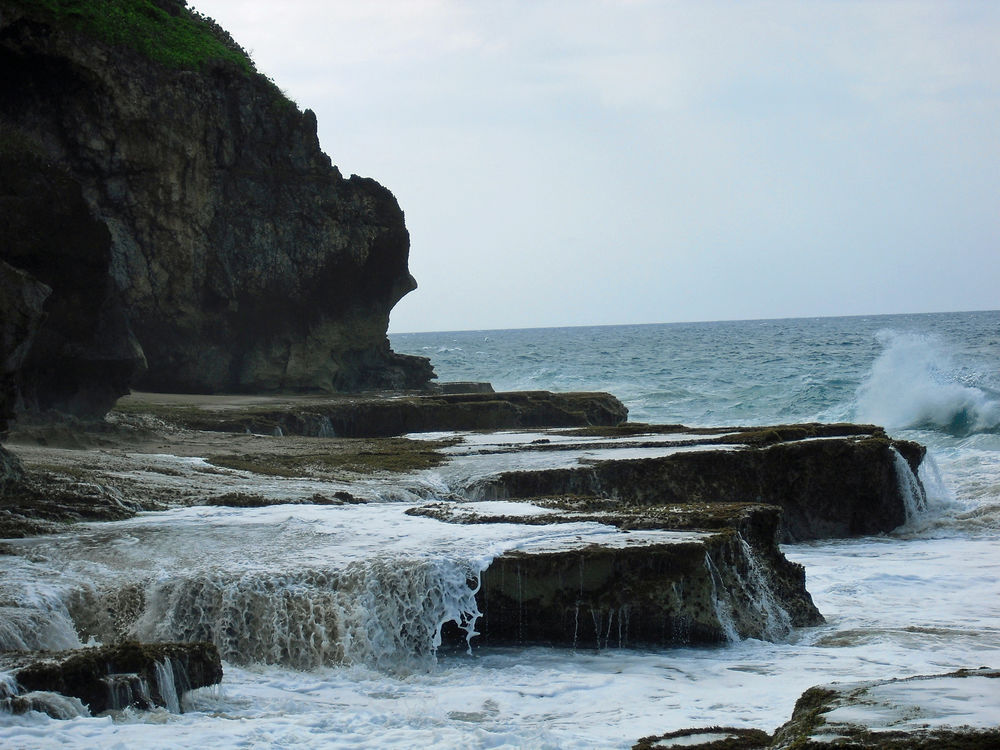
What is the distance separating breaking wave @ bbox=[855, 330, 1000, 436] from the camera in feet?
105

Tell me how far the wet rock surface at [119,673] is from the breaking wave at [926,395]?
27.8 meters

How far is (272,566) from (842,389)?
37.1 meters

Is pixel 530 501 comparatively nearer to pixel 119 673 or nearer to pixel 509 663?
pixel 509 663

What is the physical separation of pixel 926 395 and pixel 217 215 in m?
21.9

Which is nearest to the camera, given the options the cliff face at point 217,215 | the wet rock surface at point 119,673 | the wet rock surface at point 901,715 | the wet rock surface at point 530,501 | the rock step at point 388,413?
the wet rock surface at point 901,715

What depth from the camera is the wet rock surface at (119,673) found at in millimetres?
6855

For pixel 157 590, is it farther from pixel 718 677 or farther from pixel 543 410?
pixel 543 410

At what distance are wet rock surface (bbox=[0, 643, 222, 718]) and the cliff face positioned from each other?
1583cm

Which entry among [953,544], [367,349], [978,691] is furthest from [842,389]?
[978,691]

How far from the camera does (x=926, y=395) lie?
34.7 m

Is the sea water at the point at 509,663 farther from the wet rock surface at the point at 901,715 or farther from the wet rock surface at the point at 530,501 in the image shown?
the wet rock surface at the point at 901,715

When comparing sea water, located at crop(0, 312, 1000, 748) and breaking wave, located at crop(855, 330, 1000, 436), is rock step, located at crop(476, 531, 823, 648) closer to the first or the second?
sea water, located at crop(0, 312, 1000, 748)

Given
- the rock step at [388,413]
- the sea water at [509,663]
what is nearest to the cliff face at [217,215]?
the rock step at [388,413]

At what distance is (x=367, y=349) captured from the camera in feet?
108
